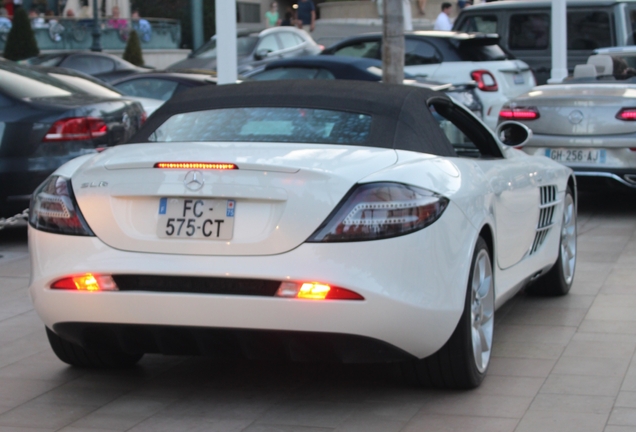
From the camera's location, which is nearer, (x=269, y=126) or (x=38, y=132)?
(x=269, y=126)

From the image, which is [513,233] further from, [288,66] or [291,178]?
[288,66]

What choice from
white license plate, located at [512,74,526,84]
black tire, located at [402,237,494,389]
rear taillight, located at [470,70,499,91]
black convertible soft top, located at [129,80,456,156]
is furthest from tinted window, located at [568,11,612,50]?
black tire, located at [402,237,494,389]

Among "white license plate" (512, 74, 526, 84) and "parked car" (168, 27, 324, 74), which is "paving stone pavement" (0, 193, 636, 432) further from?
"parked car" (168, 27, 324, 74)

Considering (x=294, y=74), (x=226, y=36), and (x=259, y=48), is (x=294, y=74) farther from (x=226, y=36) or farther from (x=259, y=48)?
(x=259, y=48)

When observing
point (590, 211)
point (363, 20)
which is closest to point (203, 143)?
point (590, 211)

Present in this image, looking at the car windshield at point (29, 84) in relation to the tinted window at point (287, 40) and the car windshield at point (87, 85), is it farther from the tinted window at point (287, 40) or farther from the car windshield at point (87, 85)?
the tinted window at point (287, 40)

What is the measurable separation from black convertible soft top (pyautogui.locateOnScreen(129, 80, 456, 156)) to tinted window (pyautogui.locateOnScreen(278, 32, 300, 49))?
→ 748 inches

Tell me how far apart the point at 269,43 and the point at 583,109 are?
563 inches

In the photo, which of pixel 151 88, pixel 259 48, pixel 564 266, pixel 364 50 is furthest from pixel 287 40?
pixel 564 266

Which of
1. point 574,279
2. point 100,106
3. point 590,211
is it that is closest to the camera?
point 574,279

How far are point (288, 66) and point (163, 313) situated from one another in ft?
35.5

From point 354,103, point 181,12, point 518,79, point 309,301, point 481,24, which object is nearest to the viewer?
point 309,301

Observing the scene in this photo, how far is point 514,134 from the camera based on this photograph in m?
6.41

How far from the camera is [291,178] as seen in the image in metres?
4.34
